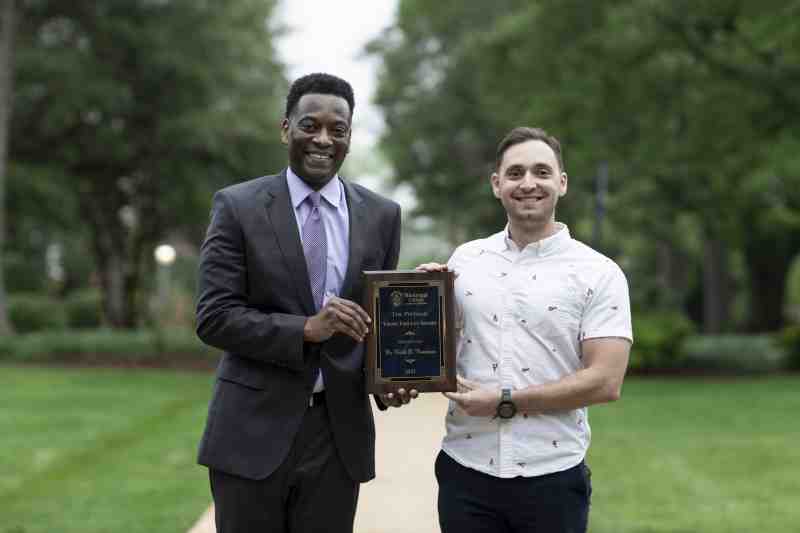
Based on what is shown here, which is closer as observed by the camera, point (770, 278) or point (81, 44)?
point (81, 44)

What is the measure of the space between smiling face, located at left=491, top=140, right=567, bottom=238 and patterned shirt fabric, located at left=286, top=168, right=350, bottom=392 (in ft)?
1.80

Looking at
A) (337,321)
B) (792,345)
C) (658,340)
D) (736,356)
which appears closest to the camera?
(337,321)

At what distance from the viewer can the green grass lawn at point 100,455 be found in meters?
8.05

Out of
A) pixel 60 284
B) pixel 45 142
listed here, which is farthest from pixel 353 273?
pixel 60 284

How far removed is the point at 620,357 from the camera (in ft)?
10.6

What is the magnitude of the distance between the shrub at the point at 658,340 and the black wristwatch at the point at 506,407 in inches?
705

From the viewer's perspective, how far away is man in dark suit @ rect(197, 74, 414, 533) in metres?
3.27

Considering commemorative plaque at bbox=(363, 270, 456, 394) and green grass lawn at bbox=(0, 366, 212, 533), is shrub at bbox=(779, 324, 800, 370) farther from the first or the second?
commemorative plaque at bbox=(363, 270, 456, 394)

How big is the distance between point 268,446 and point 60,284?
4374cm

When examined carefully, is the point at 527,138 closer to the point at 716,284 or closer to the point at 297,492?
the point at 297,492

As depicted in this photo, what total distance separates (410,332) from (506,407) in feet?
1.26

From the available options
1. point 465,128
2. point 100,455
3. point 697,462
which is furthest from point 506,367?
point 465,128

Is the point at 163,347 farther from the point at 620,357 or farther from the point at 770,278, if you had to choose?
the point at 620,357

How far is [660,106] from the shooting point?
19.0 meters
